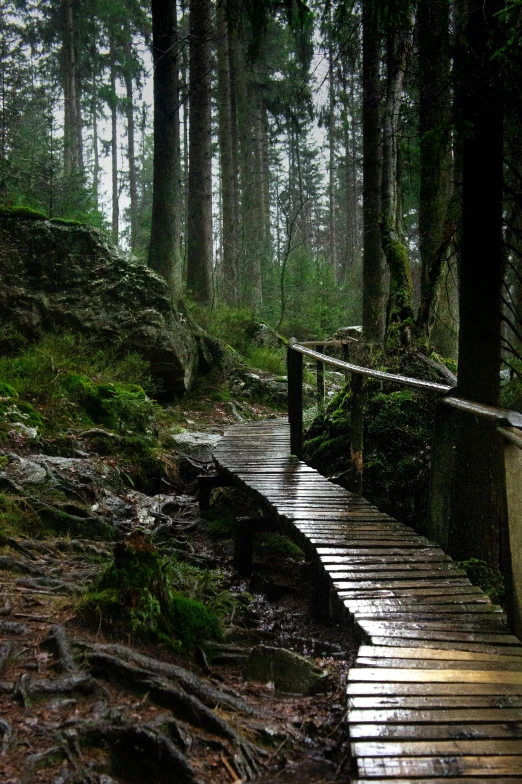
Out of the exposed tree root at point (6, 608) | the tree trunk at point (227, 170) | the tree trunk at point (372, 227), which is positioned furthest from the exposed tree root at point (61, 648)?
the tree trunk at point (227, 170)

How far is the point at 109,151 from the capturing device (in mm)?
40344

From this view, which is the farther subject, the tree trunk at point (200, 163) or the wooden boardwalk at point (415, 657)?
the tree trunk at point (200, 163)

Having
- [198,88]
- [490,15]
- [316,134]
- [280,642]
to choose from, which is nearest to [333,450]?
[280,642]

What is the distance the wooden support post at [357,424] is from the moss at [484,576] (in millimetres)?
1678

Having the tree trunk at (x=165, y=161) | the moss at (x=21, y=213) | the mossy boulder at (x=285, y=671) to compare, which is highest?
the tree trunk at (x=165, y=161)

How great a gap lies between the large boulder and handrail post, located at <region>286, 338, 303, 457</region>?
339 cm

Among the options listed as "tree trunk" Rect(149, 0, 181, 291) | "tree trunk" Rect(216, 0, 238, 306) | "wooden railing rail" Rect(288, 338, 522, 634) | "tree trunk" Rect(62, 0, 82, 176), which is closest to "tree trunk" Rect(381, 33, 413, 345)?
"wooden railing rail" Rect(288, 338, 522, 634)

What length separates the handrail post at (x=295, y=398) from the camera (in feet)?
25.3

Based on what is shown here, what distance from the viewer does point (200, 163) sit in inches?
653

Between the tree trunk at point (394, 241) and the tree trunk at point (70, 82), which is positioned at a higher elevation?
the tree trunk at point (70, 82)

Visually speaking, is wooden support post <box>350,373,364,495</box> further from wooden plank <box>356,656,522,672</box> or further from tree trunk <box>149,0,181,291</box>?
tree trunk <box>149,0,181,291</box>

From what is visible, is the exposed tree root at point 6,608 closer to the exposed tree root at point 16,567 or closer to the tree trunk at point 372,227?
the exposed tree root at point 16,567

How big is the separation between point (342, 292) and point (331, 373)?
9456mm

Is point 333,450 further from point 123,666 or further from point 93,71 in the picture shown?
point 93,71
